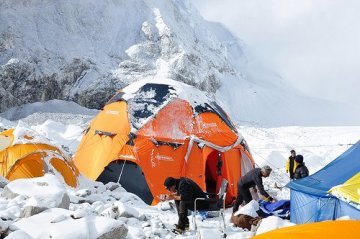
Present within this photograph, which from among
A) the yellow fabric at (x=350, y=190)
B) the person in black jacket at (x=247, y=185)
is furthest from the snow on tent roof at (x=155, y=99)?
the yellow fabric at (x=350, y=190)

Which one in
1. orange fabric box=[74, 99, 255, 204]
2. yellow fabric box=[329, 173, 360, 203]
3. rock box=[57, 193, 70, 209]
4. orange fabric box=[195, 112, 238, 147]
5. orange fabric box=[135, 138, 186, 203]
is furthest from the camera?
orange fabric box=[195, 112, 238, 147]

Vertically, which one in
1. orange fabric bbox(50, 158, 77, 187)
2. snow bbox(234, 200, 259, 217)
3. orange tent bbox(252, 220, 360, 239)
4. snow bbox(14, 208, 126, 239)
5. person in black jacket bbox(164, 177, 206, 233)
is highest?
orange tent bbox(252, 220, 360, 239)

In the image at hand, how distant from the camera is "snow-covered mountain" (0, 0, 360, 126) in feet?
115

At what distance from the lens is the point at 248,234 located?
22.4 feet

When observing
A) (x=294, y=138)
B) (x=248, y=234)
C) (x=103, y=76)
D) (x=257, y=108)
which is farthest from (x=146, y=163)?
(x=257, y=108)

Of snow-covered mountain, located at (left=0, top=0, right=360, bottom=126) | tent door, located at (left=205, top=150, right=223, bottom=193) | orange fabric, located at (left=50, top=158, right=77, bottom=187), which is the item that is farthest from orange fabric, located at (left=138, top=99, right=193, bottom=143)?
snow-covered mountain, located at (left=0, top=0, right=360, bottom=126)

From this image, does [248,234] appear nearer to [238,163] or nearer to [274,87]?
[238,163]

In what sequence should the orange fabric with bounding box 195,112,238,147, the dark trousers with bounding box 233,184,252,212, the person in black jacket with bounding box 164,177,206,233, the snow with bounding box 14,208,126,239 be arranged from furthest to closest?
1. the orange fabric with bounding box 195,112,238,147
2. the dark trousers with bounding box 233,184,252,212
3. the person in black jacket with bounding box 164,177,206,233
4. the snow with bounding box 14,208,126,239

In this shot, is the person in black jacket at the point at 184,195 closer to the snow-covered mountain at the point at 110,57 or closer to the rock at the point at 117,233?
the rock at the point at 117,233

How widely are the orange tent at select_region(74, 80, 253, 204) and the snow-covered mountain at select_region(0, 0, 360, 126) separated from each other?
22726mm

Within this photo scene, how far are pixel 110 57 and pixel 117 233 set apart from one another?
35214 millimetres

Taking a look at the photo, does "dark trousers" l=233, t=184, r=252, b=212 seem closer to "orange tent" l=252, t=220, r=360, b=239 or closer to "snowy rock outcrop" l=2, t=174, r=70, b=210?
"snowy rock outcrop" l=2, t=174, r=70, b=210

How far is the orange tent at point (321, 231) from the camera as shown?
3.32 metres

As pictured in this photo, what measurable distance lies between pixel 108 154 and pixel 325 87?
66378mm
